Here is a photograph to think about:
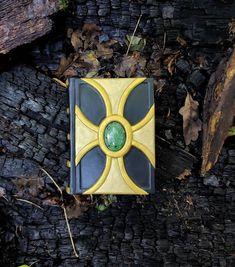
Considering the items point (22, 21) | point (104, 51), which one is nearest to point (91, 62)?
point (104, 51)

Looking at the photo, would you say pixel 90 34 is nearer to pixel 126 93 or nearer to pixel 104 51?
pixel 104 51

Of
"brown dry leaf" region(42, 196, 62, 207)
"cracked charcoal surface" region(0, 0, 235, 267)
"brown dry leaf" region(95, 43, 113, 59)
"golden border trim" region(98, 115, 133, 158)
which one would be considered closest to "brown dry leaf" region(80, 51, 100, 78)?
"brown dry leaf" region(95, 43, 113, 59)

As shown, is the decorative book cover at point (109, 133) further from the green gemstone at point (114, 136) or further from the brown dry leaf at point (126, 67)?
the brown dry leaf at point (126, 67)

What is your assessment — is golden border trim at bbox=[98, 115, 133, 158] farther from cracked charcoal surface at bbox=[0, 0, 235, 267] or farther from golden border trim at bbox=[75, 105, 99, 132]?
cracked charcoal surface at bbox=[0, 0, 235, 267]

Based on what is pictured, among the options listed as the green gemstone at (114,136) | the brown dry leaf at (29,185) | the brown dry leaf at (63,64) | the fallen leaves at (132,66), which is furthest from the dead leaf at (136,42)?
the brown dry leaf at (29,185)

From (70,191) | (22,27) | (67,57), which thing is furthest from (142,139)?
(22,27)

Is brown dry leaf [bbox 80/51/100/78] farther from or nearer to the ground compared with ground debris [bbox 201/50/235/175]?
farther from the ground
